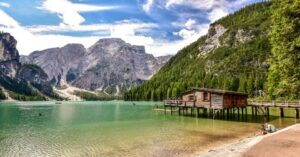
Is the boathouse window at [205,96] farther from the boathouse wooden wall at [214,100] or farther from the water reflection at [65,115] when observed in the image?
the water reflection at [65,115]

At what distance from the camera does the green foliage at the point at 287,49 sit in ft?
119

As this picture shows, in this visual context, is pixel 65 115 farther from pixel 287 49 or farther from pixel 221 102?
pixel 287 49

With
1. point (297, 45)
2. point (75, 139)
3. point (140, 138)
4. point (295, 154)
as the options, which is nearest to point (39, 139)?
point (75, 139)

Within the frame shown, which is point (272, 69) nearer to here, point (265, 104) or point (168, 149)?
point (168, 149)

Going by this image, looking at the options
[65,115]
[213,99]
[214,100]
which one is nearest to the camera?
[214,100]

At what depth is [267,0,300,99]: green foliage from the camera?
119ft

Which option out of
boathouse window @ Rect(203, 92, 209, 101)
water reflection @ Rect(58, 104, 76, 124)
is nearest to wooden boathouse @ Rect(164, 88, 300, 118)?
boathouse window @ Rect(203, 92, 209, 101)

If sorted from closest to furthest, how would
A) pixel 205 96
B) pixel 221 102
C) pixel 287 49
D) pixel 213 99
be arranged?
pixel 287 49 → pixel 221 102 → pixel 213 99 → pixel 205 96

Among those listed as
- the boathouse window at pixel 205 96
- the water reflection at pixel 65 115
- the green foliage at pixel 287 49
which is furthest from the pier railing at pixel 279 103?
the water reflection at pixel 65 115

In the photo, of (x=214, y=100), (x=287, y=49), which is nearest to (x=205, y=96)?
(x=214, y=100)

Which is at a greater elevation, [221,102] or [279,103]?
[221,102]

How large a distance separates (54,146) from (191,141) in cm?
1616

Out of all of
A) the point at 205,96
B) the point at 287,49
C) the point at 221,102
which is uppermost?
the point at 287,49

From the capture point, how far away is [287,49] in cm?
3759
